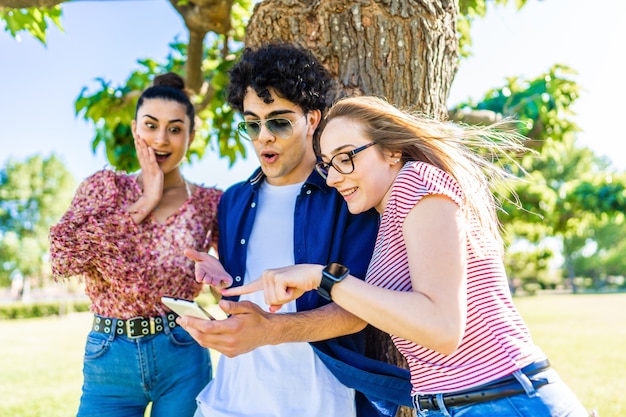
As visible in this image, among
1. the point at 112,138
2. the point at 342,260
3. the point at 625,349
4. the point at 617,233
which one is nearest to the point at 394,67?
the point at 342,260

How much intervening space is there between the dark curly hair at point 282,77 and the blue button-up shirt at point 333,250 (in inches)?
15.5

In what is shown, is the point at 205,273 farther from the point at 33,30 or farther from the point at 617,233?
the point at 617,233

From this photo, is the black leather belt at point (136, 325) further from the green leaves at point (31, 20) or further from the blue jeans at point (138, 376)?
the green leaves at point (31, 20)

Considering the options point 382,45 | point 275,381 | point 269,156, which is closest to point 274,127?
point 269,156

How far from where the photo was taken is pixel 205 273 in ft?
7.93

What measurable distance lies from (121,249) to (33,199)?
63.9 meters

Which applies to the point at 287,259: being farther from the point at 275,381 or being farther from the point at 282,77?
the point at 282,77

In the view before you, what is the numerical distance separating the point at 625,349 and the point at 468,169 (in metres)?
13.6

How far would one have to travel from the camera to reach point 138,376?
2832mm

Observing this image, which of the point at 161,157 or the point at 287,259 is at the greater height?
the point at 161,157

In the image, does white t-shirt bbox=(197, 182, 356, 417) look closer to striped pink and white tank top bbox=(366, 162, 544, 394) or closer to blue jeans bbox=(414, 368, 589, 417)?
striped pink and white tank top bbox=(366, 162, 544, 394)

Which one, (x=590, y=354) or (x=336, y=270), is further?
(x=590, y=354)

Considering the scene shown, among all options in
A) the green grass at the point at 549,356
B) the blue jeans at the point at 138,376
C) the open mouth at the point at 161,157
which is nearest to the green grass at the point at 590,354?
the green grass at the point at 549,356

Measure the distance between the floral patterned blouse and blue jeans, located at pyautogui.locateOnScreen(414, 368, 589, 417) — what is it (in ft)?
5.53
